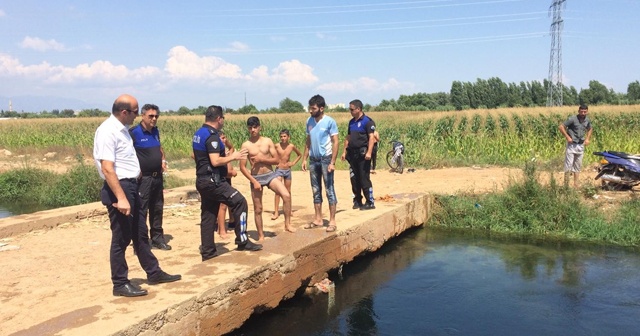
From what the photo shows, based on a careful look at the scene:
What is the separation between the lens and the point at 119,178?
4137 millimetres

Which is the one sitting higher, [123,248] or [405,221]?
[123,248]

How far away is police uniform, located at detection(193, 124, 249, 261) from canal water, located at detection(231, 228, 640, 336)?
0.97 meters

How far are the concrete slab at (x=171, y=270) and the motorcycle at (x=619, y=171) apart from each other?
4.02 meters

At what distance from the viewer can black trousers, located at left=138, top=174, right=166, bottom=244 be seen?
5.64 metres

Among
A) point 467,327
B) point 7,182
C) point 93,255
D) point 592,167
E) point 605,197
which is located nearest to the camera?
point 467,327

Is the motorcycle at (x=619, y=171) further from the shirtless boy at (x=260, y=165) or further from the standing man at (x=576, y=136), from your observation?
the shirtless boy at (x=260, y=165)

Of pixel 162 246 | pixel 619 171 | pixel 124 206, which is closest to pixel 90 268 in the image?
pixel 162 246

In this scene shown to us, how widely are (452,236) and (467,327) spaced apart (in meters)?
3.68

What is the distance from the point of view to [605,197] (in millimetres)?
9430

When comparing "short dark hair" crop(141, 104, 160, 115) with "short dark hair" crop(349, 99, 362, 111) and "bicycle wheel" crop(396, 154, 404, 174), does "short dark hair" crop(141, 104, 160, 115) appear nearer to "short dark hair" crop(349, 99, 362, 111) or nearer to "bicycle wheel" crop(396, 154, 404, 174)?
"short dark hair" crop(349, 99, 362, 111)

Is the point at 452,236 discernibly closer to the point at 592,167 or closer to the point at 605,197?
the point at 605,197

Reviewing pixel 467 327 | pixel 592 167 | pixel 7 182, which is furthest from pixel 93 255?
pixel 592 167

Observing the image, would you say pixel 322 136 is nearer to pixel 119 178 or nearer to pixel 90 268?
pixel 119 178

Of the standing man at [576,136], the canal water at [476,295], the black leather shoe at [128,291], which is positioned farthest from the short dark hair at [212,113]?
the standing man at [576,136]
